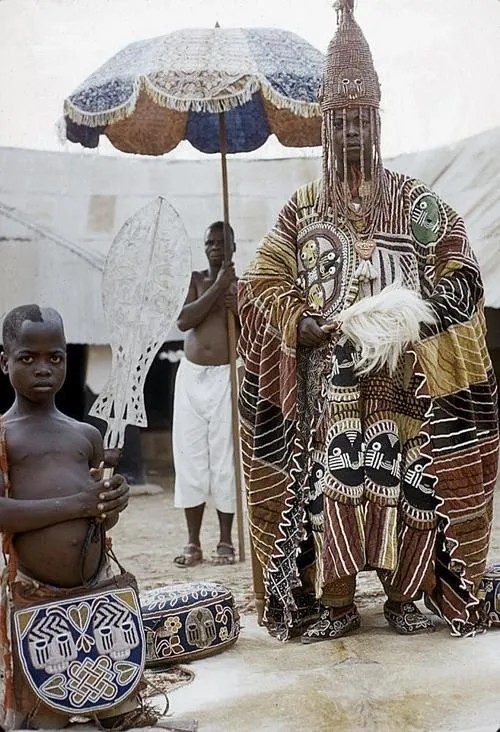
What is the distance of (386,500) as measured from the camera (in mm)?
3838

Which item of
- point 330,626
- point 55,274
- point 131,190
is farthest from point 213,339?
point 131,190

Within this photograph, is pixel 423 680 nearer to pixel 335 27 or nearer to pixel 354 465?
pixel 354 465

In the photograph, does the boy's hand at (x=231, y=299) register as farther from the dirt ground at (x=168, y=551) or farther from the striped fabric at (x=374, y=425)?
the striped fabric at (x=374, y=425)

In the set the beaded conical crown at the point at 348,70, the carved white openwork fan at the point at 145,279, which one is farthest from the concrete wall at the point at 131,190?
the carved white openwork fan at the point at 145,279

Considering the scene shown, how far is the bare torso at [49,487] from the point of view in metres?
2.94

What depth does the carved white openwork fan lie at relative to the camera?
3.85 metres

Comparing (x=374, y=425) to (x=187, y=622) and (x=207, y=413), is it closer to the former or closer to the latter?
(x=187, y=622)

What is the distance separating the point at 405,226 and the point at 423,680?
1.68 metres

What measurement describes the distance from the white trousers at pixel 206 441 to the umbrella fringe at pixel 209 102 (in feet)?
4.69

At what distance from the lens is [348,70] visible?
4031 mm

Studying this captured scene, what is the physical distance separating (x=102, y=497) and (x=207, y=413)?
3.21 meters

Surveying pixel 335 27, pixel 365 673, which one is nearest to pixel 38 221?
pixel 335 27

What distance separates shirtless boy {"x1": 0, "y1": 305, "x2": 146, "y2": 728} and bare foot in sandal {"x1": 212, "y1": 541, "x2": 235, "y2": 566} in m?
2.88


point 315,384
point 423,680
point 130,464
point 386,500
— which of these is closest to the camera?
point 423,680
